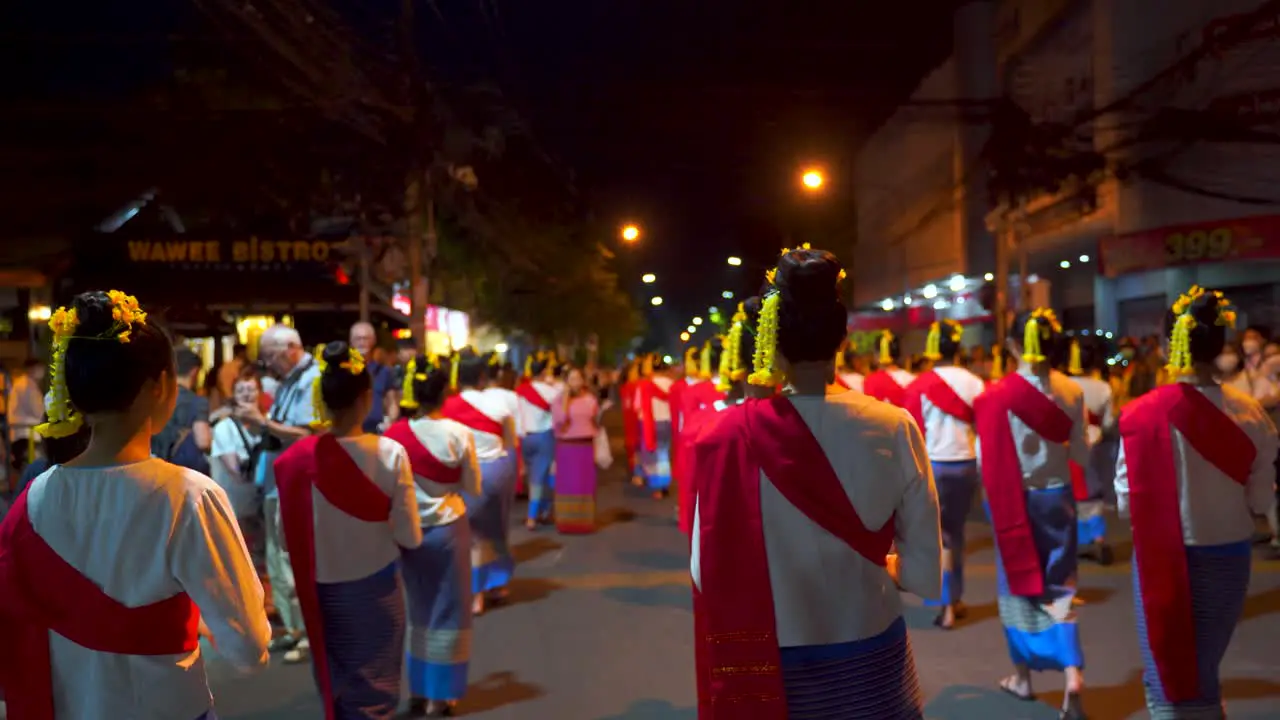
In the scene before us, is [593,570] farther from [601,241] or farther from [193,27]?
[601,241]

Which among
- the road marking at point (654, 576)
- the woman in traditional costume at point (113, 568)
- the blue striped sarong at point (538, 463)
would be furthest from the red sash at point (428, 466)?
the blue striped sarong at point (538, 463)

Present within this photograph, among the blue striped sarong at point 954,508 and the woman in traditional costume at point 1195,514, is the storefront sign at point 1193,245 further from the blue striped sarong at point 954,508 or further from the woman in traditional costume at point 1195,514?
the woman in traditional costume at point 1195,514

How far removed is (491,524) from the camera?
8406 mm

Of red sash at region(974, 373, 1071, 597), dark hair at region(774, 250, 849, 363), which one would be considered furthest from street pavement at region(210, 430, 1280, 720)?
dark hair at region(774, 250, 849, 363)

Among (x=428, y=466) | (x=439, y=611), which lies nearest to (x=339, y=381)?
(x=428, y=466)

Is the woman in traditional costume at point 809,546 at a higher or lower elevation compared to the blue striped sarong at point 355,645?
higher

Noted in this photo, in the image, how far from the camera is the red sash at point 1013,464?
5699 millimetres

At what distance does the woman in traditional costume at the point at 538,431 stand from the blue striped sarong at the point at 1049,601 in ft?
22.3

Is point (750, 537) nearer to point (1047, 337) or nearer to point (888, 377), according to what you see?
point (1047, 337)

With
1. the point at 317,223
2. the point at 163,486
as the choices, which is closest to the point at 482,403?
the point at 163,486

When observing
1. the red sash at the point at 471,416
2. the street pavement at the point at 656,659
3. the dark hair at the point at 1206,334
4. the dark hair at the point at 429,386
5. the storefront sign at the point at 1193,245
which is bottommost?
the street pavement at the point at 656,659

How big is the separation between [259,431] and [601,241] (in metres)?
31.5

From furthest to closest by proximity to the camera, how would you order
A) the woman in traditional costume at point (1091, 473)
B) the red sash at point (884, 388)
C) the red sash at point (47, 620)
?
the red sash at point (884, 388) < the woman in traditional costume at point (1091, 473) < the red sash at point (47, 620)

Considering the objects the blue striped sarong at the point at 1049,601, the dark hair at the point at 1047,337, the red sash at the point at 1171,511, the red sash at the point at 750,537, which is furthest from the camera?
the dark hair at the point at 1047,337
